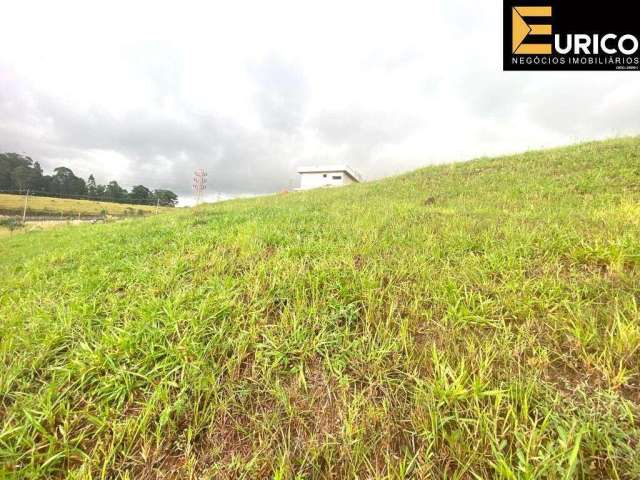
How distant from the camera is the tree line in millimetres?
58781

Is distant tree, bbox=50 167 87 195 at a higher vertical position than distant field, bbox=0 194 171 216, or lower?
higher

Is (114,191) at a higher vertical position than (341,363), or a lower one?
higher

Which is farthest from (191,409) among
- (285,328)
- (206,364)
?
(285,328)

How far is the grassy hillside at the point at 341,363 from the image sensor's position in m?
1.25

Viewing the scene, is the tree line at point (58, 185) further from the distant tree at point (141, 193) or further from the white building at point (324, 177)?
the white building at point (324, 177)

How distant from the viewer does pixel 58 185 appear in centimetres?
6594

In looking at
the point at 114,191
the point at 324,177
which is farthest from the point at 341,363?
the point at 114,191

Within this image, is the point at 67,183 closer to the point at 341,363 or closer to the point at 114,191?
the point at 114,191

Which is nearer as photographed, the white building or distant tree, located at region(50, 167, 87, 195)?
the white building

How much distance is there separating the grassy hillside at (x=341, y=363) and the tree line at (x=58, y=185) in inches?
2431

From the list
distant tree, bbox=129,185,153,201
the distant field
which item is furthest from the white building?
distant tree, bbox=129,185,153,201

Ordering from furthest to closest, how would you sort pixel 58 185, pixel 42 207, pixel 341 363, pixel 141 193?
pixel 141 193, pixel 58 185, pixel 42 207, pixel 341 363

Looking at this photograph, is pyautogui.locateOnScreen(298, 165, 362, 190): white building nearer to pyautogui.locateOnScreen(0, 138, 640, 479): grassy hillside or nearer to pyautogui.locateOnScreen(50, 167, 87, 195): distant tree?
pyautogui.locateOnScreen(0, 138, 640, 479): grassy hillside

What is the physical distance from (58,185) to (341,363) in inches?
3877
